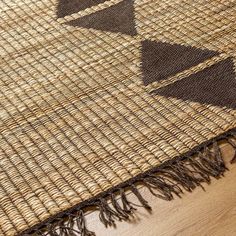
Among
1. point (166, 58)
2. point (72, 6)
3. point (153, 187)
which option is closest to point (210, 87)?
point (166, 58)

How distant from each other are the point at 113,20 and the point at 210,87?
36 centimetres

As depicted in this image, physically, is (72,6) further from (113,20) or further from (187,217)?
(187,217)

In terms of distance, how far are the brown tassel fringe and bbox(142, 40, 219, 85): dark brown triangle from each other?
0.77ft

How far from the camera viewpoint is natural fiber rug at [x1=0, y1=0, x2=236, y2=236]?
2.86 feet

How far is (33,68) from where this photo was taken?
1.16 m

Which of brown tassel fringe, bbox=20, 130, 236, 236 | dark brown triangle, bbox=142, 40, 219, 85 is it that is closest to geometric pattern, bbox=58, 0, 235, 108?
dark brown triangle, bbox=142, 40, 219, 85

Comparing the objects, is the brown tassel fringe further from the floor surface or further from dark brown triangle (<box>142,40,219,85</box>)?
dark brown triangle (<box>142,40,219,85</box>)

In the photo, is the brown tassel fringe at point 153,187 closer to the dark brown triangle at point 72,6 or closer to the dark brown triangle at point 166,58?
the dark brown triangle at point 166,58

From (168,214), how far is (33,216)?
233 mm

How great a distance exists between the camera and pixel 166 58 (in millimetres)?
1150

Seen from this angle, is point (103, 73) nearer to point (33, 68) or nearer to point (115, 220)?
point (33, 68)

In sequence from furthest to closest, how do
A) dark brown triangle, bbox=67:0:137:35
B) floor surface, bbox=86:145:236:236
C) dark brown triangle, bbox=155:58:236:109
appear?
dark brown triangle, bbox=67:0:137:35 < dark brown triangle, bbox=155:58:236:109 < floor surface, bbox=86:145:236:236

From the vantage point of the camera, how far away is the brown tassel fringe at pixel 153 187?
82 centimetres

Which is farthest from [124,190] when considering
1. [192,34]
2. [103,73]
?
[192,34]
